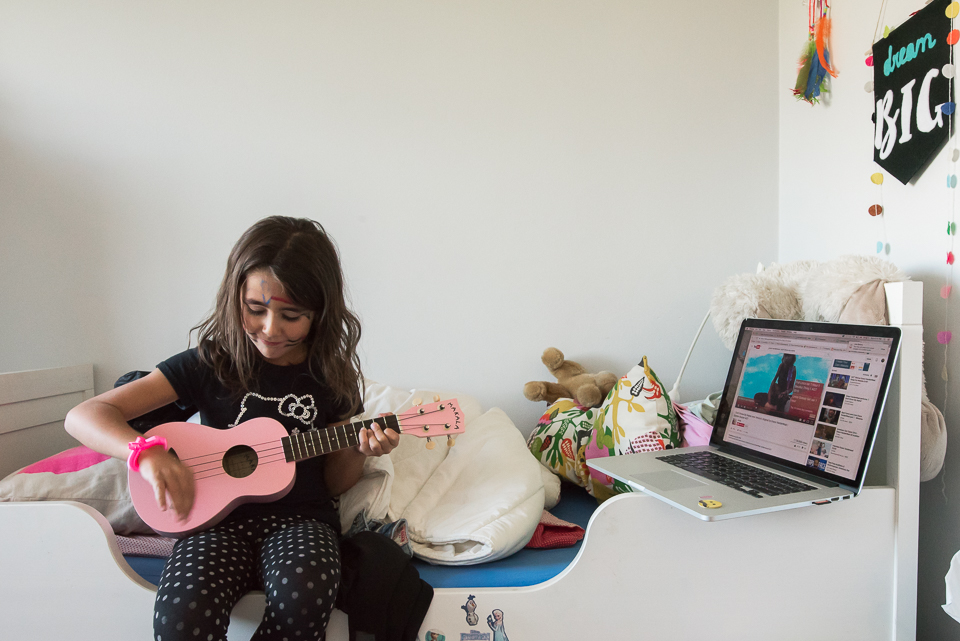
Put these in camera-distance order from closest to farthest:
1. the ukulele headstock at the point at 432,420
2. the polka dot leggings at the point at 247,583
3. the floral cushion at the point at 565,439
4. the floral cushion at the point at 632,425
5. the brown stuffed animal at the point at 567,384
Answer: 1. the polka dot leggings at the point at 247,583
2. the ukulele headstock at the point at 432,420
3. the floral cushion at the point at 632,425
4. the floral cushion at the point at 565,439
5. the brown stuffed animal at the point at 567,384

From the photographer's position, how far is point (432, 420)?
3.28 feet

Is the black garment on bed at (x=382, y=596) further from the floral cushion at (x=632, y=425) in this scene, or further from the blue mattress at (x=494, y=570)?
the floral cushion at (x=632, y=425)

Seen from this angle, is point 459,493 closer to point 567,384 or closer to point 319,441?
point 319,441

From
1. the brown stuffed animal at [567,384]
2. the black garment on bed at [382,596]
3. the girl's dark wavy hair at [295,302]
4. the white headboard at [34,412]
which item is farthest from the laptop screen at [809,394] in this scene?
the white headboard at [34,412]

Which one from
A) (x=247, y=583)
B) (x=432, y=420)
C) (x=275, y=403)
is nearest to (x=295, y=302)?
(x=275, y=403)

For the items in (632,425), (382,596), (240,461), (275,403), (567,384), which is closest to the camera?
(382,596)

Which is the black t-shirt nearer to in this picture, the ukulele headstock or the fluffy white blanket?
the fluffy white blanket

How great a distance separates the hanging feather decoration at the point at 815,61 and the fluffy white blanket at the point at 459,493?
109 cm

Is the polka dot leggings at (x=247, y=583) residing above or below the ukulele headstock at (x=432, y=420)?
below

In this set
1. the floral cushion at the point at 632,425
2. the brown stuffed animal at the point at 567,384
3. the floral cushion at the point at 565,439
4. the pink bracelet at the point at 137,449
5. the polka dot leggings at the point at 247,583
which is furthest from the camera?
the brown stuffed animal at the point at 567,384

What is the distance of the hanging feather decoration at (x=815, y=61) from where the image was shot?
1370 mm

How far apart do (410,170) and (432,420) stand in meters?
0.83

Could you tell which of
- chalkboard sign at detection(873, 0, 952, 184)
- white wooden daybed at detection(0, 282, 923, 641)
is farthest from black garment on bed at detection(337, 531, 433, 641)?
chalkboard sign at detection(873, 0, 952, 184)

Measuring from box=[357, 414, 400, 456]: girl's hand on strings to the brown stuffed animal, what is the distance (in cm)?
63
